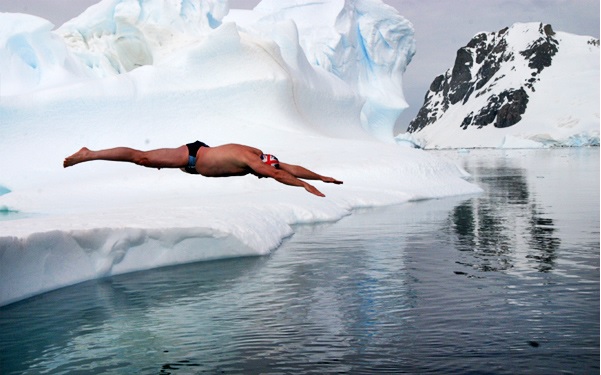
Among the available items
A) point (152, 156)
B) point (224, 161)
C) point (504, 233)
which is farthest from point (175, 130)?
point (224, 161)

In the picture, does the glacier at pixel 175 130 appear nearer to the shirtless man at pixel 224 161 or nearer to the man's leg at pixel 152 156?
the man's leg at pixel 152 156

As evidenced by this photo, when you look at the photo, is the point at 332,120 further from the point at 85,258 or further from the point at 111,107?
the point at 85,258

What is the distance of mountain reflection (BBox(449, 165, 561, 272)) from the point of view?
1591cm

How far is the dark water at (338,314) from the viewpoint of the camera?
9328 millimetres

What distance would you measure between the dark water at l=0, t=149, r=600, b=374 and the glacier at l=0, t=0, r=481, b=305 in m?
1.15

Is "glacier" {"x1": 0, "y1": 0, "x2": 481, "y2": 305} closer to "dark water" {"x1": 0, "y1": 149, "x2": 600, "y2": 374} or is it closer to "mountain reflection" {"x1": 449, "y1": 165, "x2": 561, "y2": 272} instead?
"dark water" {"x1": 0, "y1": 149, "x2": 600, "y2": 374}

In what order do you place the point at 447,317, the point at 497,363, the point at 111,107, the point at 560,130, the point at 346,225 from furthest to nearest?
the point at 560,130 < the point at 111,107 < the point at 346,225 < the point at 447,317 < the point at 497,363

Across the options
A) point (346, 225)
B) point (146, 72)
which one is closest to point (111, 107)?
point (146, 72)

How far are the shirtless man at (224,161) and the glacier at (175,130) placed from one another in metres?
8.62

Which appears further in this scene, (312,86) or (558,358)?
(312,86)

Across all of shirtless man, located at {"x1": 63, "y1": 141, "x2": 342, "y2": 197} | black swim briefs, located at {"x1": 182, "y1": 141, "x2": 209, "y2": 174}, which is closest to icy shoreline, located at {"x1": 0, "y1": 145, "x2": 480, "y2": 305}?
shirtless man, located at {"x1": 63, "y1": 141, "x2": 342, "y2": 197}

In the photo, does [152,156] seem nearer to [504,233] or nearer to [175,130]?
[504,233]

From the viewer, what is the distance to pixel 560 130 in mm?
159375

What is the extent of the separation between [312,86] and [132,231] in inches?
1107
